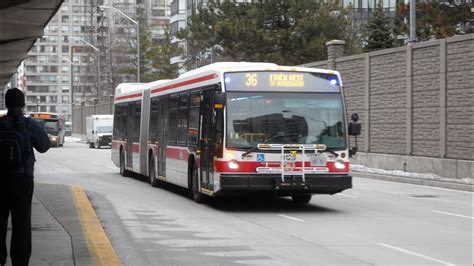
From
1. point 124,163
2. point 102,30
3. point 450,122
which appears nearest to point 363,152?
point 450,122

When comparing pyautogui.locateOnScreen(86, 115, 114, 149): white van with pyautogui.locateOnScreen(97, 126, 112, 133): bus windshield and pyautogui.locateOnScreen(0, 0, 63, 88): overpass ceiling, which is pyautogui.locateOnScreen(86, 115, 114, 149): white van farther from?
pyautogui.locateOnScreen(0, 0, 63, 88): overpass ceiling

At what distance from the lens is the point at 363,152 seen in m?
30.2

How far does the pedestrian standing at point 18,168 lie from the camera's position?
751 centimetres

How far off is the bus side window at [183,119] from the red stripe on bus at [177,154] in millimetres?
212

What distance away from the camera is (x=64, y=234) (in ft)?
35.2

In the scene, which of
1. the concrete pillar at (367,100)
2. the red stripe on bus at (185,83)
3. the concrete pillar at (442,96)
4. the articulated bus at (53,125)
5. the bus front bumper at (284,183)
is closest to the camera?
the bus front bumper at (284,183)

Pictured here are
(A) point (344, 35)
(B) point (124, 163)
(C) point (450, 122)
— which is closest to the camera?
(C) point (450, 122)

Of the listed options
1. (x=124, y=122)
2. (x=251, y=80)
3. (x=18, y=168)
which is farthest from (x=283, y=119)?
(x=124, y=122)

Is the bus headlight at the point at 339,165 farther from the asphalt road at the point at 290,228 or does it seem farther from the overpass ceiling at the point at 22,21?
the overpass ceiling at the point at 22,21

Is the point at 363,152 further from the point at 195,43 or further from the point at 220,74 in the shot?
the point at 195,43

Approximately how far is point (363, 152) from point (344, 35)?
2390cm

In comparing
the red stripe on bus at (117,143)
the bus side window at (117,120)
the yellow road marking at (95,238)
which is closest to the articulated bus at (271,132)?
the yellow road marking at (95,238)

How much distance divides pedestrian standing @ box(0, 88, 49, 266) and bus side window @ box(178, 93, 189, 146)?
32.2 ft

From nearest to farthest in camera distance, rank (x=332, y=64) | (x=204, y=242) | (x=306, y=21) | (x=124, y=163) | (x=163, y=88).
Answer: (x=204, y=242) < (x=163, y=88) < (x=124, y=163) < (x=332, y=64) < (x=306, y=21)
